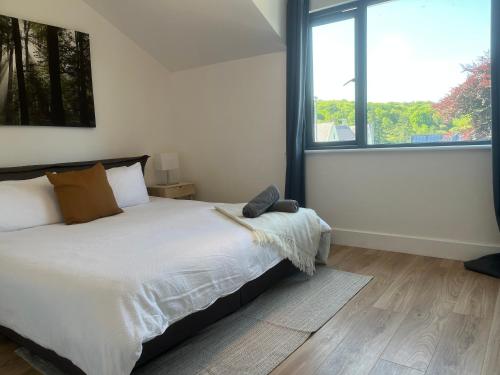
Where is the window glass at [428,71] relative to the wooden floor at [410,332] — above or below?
above

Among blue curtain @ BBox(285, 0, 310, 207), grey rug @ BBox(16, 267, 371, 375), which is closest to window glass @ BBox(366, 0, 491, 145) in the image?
blue curtain @ BBox(285, 0, 310, 207)

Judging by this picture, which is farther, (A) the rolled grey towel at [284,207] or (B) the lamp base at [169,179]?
(B) the lamp base at [169,179]

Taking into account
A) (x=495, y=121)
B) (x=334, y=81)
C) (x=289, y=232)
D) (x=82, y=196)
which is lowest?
(x=289, y=232)

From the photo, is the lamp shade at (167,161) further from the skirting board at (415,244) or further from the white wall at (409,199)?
the skirting board at (415,244)

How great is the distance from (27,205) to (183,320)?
1.62 meters

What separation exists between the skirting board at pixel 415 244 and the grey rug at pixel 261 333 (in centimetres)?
75

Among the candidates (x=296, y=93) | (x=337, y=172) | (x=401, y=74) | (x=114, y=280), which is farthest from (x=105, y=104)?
(x=401, y=74)

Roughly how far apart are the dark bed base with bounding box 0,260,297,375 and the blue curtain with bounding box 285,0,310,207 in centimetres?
127

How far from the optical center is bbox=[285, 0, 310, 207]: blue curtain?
3.41 m

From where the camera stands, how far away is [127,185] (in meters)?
3.27

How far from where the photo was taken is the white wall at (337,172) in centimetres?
290

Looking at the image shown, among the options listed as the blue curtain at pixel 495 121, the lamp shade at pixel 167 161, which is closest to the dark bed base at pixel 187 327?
the blue curtain at pixel 495 121

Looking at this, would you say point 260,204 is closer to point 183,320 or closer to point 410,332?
point 183,320

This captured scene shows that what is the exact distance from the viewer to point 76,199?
2670mm
